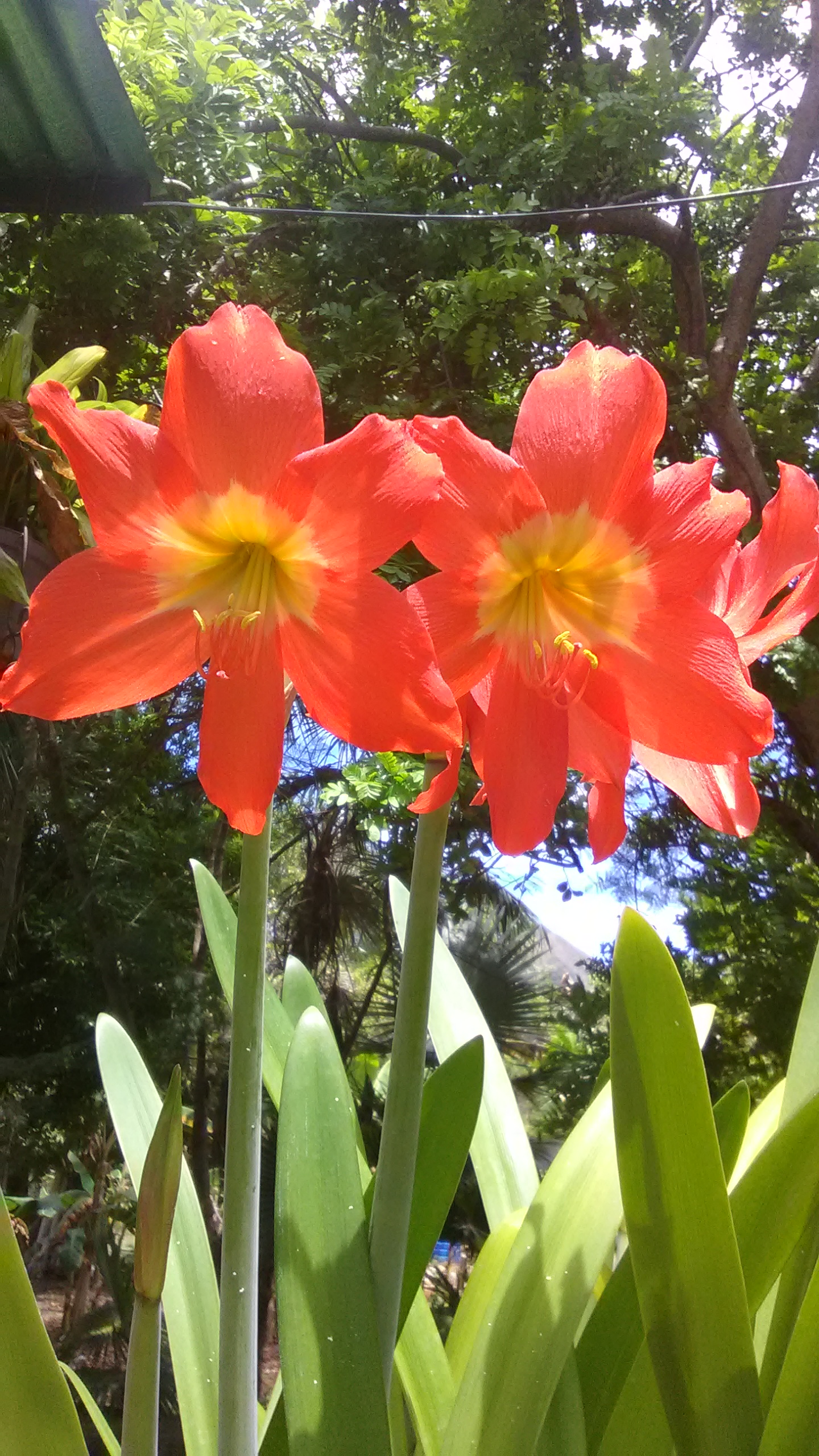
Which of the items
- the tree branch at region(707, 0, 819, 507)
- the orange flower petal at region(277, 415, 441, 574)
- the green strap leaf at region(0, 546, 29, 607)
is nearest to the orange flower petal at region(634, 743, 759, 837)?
the orange flower petal at region(277, 415, 441, 574)

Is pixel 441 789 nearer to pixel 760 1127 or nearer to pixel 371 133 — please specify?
pixel 760 1127

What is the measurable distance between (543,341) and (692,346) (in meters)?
0.38

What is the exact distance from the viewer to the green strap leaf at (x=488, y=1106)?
1.66 ft

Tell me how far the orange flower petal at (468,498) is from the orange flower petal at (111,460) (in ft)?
0.22

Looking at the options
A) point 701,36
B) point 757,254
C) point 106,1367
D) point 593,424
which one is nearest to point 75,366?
A: point 593,424

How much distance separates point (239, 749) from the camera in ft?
0.90

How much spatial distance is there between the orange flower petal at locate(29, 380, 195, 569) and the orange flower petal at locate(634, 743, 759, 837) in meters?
0.16

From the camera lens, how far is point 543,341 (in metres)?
1.61

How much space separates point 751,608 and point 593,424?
0.34 feet

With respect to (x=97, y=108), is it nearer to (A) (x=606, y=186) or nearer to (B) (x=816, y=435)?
(A) (x=606, y=186)

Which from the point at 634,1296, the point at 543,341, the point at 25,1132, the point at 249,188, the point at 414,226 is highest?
the point at 249,188

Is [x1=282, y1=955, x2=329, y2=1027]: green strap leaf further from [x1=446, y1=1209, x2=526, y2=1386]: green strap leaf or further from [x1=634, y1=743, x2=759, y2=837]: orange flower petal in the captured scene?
[x1=634, y1=743, x2=759, y2=837]: orange flower petal

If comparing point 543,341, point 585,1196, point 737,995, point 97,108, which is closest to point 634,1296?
point 585,1196

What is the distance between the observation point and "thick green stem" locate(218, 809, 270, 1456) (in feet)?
0.96
